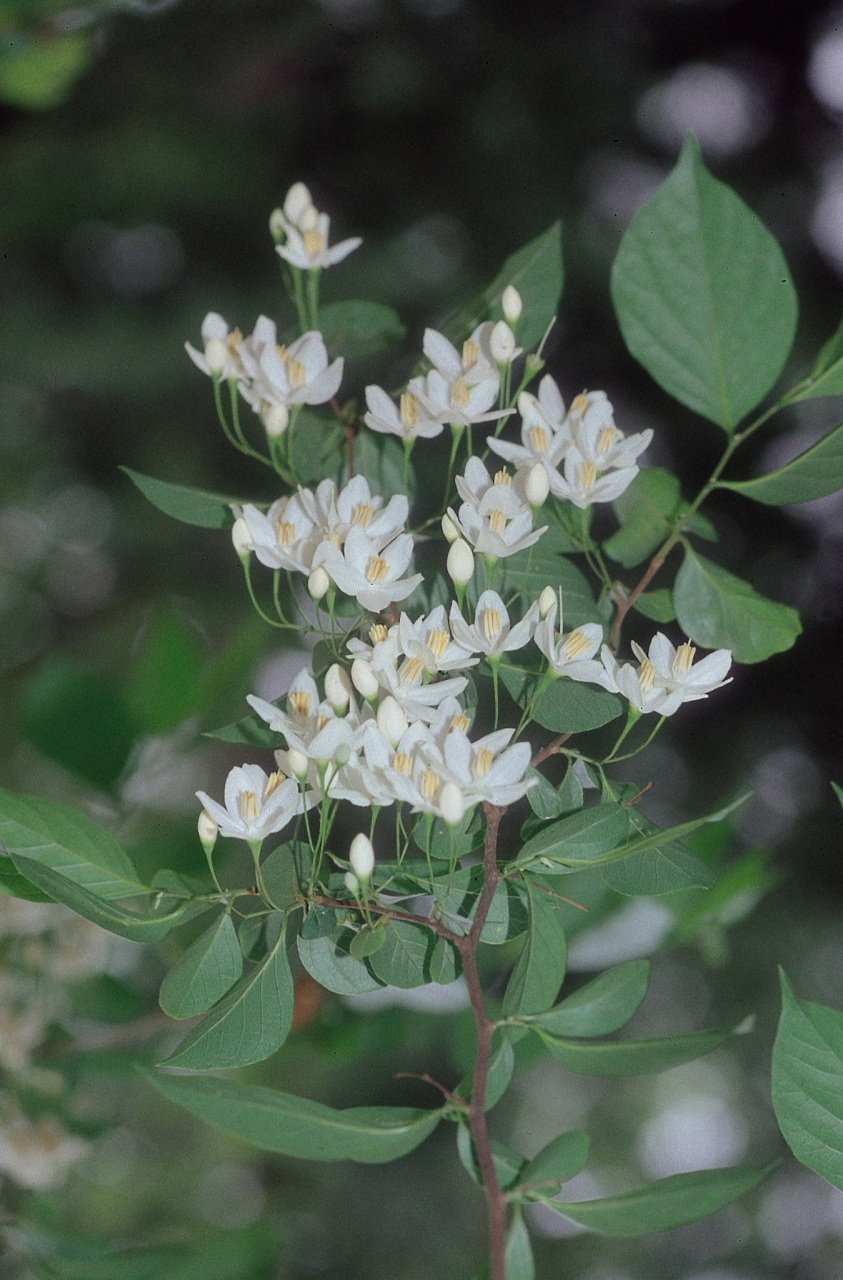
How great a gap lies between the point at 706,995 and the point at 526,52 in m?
0.73

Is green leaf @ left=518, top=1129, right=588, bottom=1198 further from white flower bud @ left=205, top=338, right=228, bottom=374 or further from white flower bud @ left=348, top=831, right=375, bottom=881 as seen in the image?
white flower bud @ left=205, top=338, right=228, bottom=374

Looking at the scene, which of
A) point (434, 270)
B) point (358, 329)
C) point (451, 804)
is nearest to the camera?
point (451, 804)

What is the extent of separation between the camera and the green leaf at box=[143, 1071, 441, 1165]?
0.60 feet

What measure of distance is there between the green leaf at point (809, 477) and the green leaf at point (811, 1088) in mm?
119

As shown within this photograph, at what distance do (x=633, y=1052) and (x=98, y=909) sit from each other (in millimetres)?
115

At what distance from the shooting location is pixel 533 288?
28cm

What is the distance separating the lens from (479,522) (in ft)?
0.71

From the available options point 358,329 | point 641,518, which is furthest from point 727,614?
point 358,329

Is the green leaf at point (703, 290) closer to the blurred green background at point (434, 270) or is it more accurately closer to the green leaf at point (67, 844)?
the green leaf at point (67, 844)

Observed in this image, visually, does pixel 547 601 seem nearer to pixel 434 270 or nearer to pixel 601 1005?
pixel 601 1005

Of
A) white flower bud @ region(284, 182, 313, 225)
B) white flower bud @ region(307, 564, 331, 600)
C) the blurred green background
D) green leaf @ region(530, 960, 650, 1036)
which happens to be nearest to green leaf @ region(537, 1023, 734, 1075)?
green leaf @ region(530, 960, 650, 1036)

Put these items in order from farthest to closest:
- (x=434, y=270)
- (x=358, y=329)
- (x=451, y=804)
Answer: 1. (x=434, y=270)
2. (x=358, y=329)
3. (x=451, y=804)

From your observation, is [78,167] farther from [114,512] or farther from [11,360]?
[114,512]

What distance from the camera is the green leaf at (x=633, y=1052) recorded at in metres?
0.20
